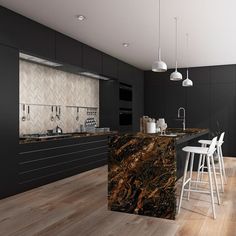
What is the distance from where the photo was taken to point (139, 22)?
440 cm

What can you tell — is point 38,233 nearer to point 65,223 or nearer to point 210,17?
point 65,223

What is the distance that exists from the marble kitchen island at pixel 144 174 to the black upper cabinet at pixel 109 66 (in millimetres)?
3443

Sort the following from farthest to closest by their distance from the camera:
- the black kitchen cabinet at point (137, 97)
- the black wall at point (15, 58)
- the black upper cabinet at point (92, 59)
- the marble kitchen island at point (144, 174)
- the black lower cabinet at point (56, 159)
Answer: the black kitchen cabinet at point (137, 97) → the black upper cabinet at point (92, 59) → the black lower cabinet at point (56, 159) → the black wall at point (15, 58) → the marble kitchen island at point (144, 174)

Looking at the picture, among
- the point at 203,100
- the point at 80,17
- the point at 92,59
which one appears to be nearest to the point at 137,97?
the point at 203,100

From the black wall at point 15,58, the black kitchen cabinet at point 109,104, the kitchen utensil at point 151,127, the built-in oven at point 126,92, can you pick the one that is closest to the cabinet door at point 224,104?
the built-in oven at point 126,92

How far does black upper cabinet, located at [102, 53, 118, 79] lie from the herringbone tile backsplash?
1.79ft

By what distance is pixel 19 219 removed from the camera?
3010mm

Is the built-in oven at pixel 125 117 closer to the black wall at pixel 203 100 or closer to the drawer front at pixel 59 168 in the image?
the black wall at pixel 203 100

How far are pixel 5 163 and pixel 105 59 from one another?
3666mm

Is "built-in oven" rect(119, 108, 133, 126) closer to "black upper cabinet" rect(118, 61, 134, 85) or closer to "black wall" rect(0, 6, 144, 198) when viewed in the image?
"black upper cabinet" rect(118, 61, 134, 85)

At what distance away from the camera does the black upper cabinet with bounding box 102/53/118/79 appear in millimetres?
6400

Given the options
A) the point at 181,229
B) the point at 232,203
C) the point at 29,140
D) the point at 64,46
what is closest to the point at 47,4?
the point at 64,46

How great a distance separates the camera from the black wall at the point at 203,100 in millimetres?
7864

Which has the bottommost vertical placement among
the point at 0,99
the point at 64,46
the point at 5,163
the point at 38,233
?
the point at 38,233
